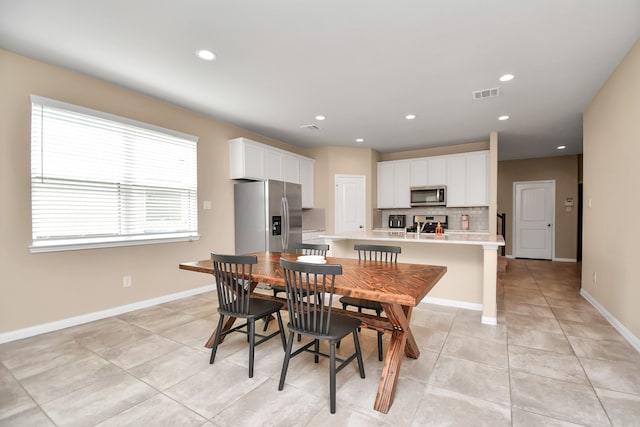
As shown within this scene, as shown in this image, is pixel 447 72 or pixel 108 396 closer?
pixel 108 396

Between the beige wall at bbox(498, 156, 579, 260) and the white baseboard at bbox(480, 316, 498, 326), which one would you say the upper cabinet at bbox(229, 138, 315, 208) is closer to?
the white baseboard at bbox(480, 316, 498, 326)

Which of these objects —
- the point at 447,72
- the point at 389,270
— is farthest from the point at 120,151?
the point at 447,72

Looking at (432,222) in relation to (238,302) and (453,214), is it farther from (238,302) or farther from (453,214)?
(238,302)

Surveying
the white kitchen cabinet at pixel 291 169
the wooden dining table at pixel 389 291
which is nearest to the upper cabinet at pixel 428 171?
the white kitchen cabinet at pixel 291 169

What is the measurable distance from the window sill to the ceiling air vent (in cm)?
405

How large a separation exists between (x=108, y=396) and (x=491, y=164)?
19.5 feet

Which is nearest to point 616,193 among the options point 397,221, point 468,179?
point 468,179

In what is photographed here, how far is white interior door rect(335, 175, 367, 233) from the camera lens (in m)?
6.25

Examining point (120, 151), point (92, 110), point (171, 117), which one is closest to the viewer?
point (92, 110)

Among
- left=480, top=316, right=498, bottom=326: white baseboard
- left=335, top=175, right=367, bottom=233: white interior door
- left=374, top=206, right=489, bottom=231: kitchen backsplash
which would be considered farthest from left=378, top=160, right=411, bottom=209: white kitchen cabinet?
left=480, top=316, right=498, bottom=326: white baseboard

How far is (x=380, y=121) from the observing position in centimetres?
464

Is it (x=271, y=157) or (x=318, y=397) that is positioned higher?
(x=271, y=157)

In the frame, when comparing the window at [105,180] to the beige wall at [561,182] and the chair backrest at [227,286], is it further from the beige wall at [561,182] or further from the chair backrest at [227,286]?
the beige wall at [561,182]

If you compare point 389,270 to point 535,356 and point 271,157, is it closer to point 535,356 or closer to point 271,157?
point 535,356
